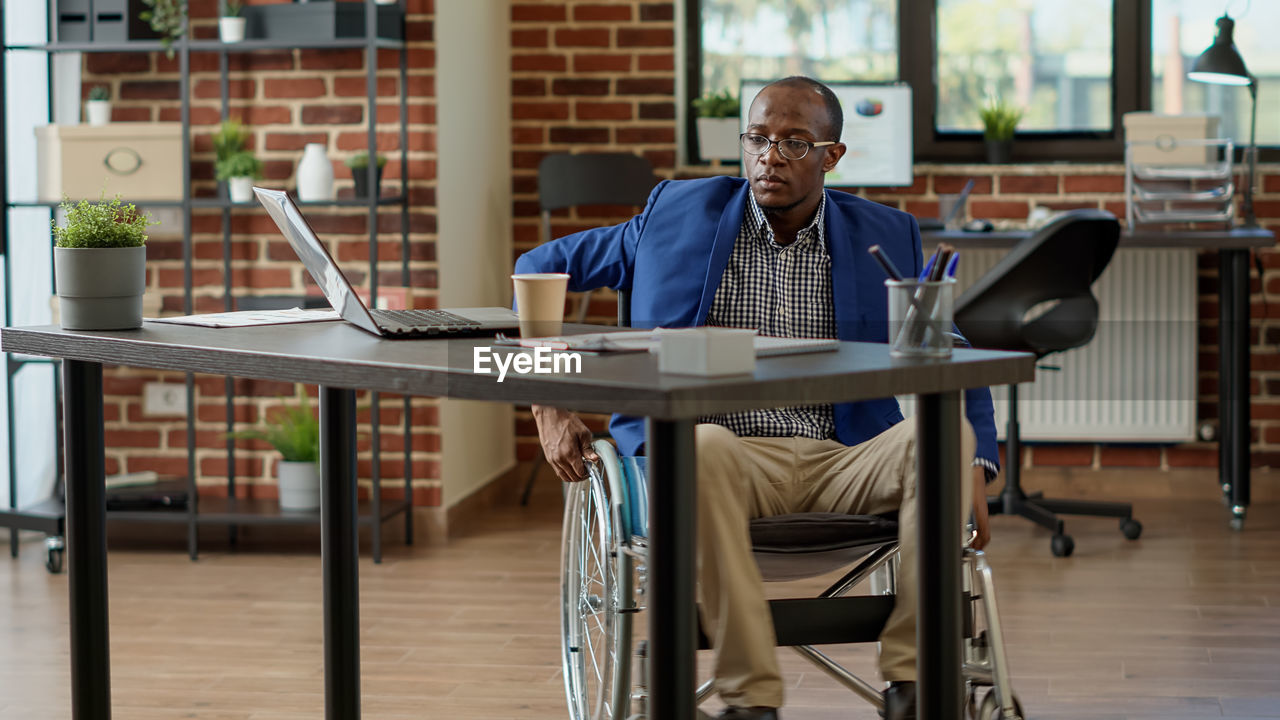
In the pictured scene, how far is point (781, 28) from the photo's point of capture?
479 cm

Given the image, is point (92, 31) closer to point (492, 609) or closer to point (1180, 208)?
point (492, 609)

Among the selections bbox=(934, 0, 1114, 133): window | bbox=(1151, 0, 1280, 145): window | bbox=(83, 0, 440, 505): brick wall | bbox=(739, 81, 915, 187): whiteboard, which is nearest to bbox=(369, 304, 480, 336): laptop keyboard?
bbox=(83, 0, 440, 505): brick wall

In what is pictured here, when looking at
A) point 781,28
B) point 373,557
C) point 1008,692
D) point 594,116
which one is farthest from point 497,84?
point 1008,692

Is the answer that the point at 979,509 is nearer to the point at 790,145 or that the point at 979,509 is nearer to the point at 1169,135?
the point at 790,145

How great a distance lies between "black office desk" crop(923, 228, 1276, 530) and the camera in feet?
13.0

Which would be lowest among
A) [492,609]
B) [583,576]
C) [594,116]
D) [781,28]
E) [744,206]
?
[492,609]

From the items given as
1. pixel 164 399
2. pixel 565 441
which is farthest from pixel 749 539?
pixel 164 399

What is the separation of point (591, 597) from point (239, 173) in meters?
2.01

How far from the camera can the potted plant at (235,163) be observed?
3.77 metres

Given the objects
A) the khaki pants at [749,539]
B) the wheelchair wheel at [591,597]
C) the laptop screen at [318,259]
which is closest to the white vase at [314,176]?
the wheelchair wheel at [591,597]

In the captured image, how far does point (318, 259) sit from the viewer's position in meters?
1.86

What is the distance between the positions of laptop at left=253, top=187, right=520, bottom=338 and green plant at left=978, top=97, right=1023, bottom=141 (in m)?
3.00

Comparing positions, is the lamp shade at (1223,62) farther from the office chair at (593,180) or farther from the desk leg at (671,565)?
the desk leg at (671,565)

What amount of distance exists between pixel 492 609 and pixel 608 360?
6.17 ft
